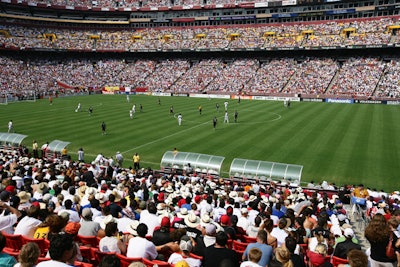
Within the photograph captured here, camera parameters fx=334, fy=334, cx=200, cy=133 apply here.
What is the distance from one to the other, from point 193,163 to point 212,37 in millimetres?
79089

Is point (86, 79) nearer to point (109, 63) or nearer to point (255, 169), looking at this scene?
point (109, 63)

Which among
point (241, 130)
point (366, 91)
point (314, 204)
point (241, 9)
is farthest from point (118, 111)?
point (241, 9)

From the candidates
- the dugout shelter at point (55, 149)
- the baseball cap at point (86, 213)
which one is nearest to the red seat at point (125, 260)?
the baseball cap at point (86, 213)

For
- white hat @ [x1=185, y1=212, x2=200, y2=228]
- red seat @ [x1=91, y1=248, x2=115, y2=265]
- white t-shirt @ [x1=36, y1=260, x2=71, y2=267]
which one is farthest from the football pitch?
white t-shirt @ [x1=36, y1=260, x2=71, y2=267]

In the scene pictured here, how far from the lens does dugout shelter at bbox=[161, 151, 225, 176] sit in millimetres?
24500

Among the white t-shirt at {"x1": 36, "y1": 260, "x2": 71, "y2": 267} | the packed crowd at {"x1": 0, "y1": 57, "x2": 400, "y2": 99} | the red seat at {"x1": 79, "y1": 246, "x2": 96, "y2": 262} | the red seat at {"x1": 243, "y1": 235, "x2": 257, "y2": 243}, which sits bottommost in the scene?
the red seat at {"x1": 243, "y1": 235, "x2": 257, "y2": 243}

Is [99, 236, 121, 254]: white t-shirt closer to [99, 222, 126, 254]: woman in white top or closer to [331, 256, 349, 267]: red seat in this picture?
[99, 222, 126, 254]: woman in white top

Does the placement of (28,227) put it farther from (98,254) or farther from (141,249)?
(141,249)

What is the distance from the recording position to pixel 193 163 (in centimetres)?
2498

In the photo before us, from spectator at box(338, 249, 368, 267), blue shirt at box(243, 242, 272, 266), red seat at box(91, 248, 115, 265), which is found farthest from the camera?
red seat at box(91, 248, 115, 265)

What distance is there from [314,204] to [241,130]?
2552cm

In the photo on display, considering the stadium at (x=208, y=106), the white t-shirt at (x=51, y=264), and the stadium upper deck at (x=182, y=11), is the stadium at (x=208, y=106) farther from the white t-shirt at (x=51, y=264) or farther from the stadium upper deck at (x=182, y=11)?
the white t-shirt at (x=51, y=264)

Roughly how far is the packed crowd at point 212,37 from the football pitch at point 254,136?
109 ft

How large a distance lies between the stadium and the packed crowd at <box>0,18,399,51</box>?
0.48 metres
